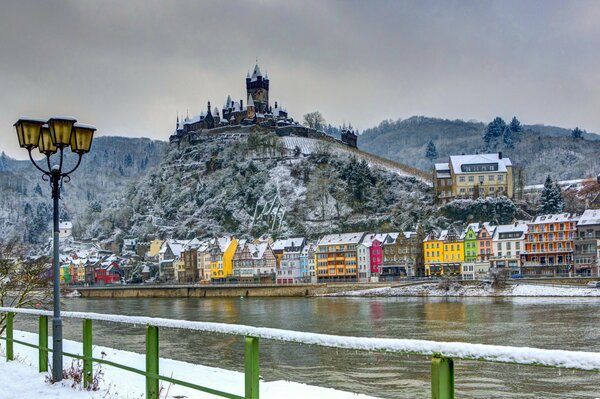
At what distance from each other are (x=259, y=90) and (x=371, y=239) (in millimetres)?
79939

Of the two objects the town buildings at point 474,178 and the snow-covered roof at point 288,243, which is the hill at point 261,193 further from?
the snow-covered roof at point 288,243

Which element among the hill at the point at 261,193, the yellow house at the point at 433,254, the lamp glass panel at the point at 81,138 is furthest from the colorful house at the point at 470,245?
the lamp glass panel at the point at 81,138

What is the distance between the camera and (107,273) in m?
116

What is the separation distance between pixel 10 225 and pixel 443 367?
21168 cm

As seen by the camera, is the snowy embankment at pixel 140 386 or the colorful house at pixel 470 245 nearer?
the snowy embankment at pixel 140 386

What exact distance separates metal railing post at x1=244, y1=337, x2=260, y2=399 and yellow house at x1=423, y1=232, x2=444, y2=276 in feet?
272

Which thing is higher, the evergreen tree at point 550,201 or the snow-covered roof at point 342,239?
the evergreen tree at point 550,201

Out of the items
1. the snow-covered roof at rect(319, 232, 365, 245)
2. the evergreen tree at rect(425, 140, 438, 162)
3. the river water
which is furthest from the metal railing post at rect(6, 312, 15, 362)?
the evergreen tree at rect(425, 140, 438, 162)

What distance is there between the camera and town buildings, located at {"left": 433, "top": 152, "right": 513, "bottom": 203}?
10794 centimetres

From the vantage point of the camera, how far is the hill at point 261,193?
114688 mm

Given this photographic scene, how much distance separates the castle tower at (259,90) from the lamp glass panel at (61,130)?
152 m

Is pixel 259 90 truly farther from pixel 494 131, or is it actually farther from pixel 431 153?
pixel 494 131

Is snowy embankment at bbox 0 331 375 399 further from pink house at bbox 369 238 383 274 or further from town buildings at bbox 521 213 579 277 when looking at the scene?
pink house at bbox 369 238 383 274

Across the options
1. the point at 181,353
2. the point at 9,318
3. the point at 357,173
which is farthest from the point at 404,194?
the point at 9,318
